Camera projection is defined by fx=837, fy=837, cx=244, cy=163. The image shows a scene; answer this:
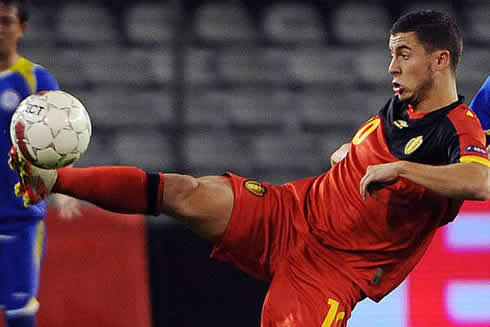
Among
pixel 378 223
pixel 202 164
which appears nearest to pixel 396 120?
pixel 378 223

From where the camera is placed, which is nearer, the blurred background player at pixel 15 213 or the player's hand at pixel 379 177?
the player's hand at pixel 379 177

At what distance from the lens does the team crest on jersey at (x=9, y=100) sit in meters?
3.37

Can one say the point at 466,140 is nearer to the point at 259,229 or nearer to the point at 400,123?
the point at 400,123

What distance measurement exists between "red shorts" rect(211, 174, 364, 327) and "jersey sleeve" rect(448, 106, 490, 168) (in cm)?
66

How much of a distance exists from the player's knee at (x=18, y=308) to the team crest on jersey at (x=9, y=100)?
0.79 metres

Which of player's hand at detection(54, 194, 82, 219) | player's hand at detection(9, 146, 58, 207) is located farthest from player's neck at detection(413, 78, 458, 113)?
player's hand at detection(54, 194, 82, 219)

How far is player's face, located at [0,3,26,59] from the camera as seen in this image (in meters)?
3.41

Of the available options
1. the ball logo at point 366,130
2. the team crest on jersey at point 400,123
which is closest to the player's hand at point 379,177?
the team crest on jersey at point 400,123

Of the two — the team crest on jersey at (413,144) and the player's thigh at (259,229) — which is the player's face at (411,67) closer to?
the team crest on jersey at (413,144)

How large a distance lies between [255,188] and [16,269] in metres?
1.10

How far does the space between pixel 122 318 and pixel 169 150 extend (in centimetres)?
137

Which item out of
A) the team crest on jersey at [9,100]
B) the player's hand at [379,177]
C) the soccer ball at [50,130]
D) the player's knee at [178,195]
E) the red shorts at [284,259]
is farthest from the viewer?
the team crest on jersey at [9,100]

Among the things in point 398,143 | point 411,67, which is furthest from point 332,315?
point 411,67

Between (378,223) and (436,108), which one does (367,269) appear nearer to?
(378,223)
